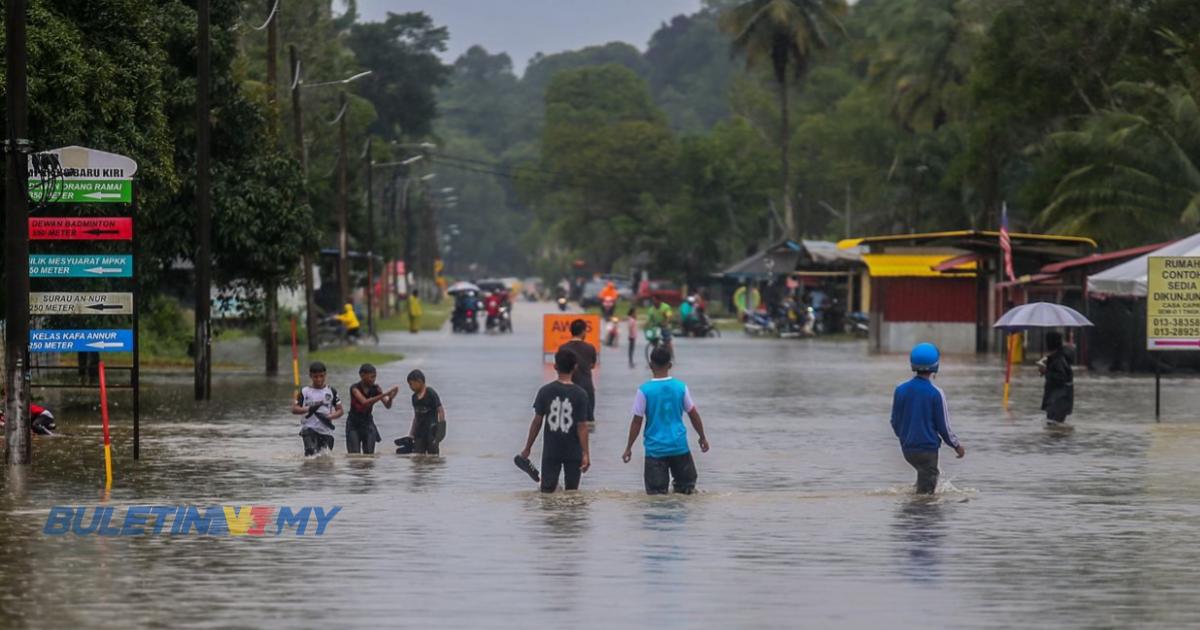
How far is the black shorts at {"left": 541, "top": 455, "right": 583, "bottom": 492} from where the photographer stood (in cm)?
1741

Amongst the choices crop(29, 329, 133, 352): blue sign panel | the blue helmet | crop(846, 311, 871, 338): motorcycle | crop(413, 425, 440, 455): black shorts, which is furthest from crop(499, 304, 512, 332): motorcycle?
the blue helmet

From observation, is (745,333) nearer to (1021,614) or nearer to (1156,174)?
(1156,174)

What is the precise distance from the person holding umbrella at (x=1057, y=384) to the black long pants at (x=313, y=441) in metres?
10.2

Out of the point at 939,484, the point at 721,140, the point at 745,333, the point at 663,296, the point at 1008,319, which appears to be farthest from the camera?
the point at 721,140

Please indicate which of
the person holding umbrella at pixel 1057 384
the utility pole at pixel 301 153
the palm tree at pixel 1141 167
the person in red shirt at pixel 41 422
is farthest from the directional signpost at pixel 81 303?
the palm tree at pixel 1141 167

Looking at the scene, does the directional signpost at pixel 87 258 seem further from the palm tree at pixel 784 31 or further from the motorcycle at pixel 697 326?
the palm tree at pixel 784 31

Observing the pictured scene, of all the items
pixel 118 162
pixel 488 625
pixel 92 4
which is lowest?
pixel 488 625

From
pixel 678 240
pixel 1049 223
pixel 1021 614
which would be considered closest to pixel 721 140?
pixel 678 240

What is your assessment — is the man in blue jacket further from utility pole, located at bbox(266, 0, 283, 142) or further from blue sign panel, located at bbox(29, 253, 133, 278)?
utility pole, located at bbox(266, 0, 283, 142)

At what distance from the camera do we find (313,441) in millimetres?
21609

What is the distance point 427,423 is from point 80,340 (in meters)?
3.62

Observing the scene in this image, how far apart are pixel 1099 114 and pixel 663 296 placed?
44.1m

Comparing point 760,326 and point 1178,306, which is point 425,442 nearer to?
point 1178,306

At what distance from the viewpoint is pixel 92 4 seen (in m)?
27.0
